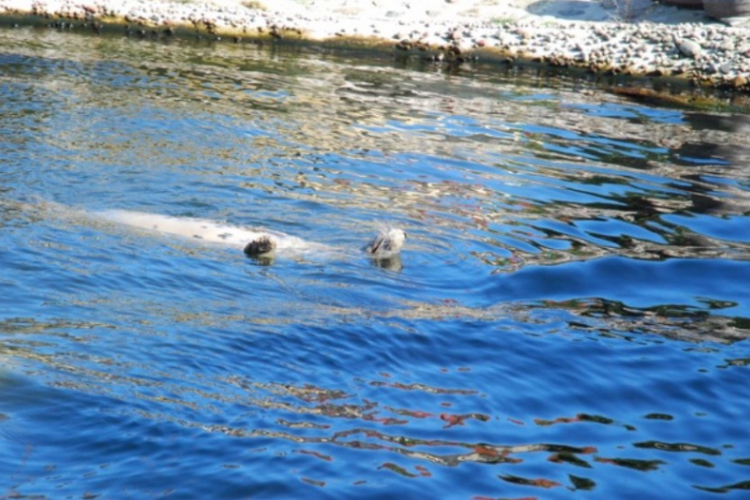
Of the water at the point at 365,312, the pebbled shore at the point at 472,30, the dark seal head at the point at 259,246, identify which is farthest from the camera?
the pebbled shore at the point at 472,30

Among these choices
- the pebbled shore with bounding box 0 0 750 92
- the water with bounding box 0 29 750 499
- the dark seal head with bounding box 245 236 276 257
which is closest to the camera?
the water with bounding box 0 29 750 499

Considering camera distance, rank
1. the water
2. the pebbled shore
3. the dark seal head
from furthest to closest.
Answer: the pebbled shore, the dark seal head, the water

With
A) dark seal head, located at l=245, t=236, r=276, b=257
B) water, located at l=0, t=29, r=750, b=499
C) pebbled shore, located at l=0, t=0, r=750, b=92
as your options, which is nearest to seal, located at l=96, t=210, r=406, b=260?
dark seal head, located at l=245, t=236, r=276, b=257

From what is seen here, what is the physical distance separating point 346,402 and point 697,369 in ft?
6.94

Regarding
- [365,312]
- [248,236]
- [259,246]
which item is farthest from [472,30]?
[365,312]

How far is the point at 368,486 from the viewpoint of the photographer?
4590mm

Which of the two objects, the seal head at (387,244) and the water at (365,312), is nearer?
the water at (365,312)

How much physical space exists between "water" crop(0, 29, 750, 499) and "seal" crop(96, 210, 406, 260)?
17 centimetres

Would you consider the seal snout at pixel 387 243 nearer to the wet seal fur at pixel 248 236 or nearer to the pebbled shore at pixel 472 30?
the wet seal fur at pixel 248 236

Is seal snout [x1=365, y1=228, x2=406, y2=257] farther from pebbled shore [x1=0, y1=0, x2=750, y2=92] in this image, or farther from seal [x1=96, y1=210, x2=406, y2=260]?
pebbled shore [x1=0, y1=0, x2=750, y2=92]

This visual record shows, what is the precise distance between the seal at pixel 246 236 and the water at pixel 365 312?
17 cm

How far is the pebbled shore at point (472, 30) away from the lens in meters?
19.8

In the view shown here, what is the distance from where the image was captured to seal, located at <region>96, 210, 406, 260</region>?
27.1ft

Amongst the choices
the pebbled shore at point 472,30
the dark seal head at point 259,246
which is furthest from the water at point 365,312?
the pebbled shore at point 472,30
